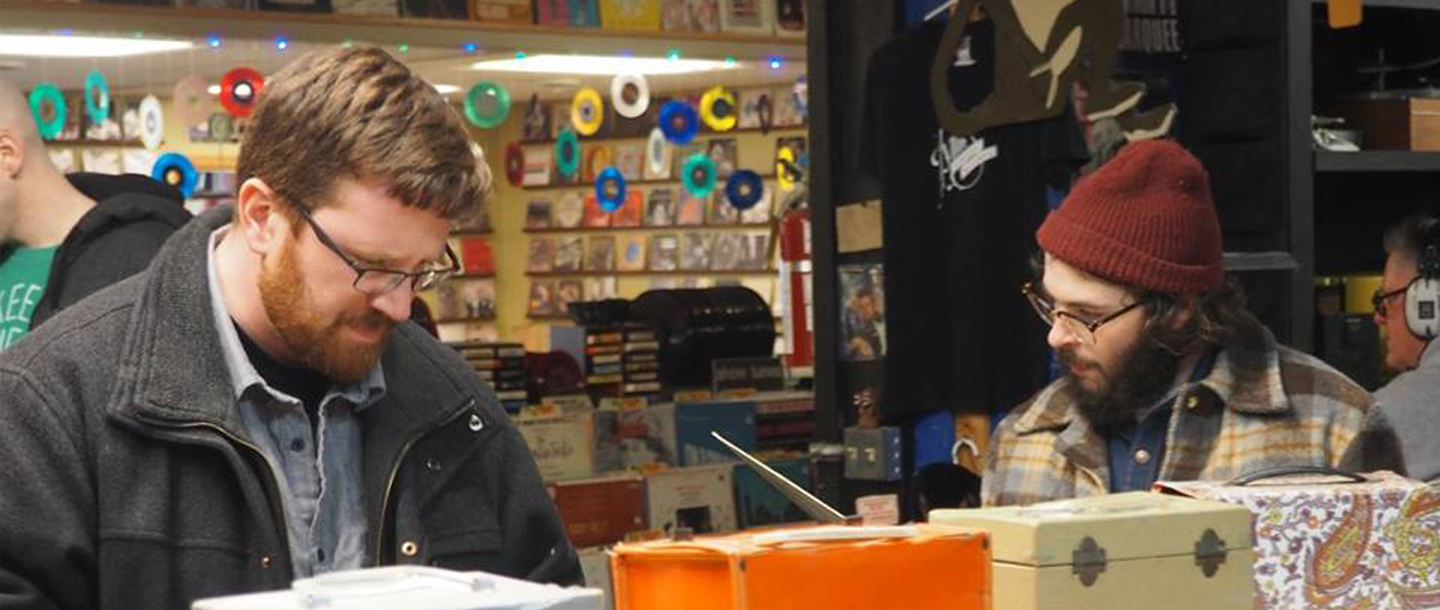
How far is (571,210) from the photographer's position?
12.5m

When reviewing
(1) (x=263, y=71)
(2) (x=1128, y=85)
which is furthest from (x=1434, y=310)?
(1) (x=263, y=71)

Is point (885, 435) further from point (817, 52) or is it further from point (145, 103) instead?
point (145, 103)

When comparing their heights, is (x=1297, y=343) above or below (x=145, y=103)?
below

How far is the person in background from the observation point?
4.22 m

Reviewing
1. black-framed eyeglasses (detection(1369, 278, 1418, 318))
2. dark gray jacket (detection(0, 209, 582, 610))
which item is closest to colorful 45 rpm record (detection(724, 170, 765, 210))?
black-framed eyeglasses (detection(1369, 278, 1418, 318))

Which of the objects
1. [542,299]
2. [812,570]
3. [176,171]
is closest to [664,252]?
[542,299]

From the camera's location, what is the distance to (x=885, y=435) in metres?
5.37

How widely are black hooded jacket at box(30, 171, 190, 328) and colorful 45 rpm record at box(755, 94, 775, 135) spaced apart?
5.73m

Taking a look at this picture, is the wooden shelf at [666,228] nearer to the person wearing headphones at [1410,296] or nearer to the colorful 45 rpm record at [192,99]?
the colorful 45 rpm record at [192,99]

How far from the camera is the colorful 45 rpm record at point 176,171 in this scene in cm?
790

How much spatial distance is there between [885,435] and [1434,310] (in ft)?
4.45

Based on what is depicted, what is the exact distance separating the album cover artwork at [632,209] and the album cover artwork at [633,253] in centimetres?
9

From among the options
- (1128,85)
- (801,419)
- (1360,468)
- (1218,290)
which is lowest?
(801,419)

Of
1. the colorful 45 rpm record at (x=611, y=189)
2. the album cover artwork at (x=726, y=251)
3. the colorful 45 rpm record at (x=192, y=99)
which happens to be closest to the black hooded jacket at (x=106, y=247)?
the colorful 45 rpm record at (x=192, y=99)
